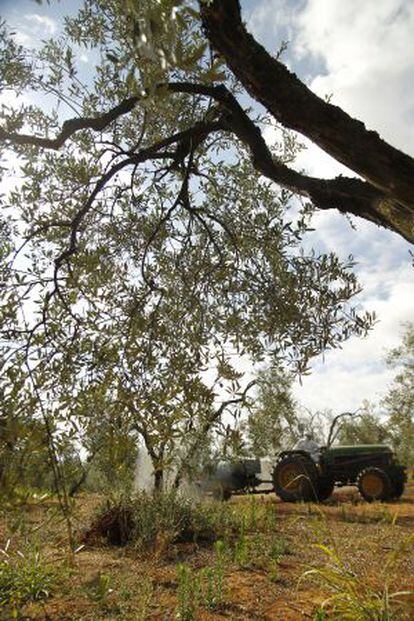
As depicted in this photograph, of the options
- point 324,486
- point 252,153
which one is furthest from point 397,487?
point 252,153

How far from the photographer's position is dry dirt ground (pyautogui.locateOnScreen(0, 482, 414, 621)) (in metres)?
4.46

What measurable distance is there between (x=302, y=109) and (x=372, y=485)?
13.1 meters

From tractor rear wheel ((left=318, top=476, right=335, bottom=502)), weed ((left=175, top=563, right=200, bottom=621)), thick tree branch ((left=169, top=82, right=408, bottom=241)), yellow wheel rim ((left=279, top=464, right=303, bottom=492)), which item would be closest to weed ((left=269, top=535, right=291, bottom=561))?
weed ((left=175, top=563, right=200, bottom=621))

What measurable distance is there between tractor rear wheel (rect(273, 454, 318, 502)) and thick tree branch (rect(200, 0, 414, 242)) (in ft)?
39.1

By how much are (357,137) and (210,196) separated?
12.1ft

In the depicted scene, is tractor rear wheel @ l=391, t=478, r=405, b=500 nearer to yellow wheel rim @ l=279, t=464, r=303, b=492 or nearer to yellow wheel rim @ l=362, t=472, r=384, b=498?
yellow wheel rim @ l=362, t=472, r=384, b=498

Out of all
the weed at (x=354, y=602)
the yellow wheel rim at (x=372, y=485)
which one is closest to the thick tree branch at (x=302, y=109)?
the weed at (x=354, y=602)

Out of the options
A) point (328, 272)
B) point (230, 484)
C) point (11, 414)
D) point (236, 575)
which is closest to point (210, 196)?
point (328, 272)

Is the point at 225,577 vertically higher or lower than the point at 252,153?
lower

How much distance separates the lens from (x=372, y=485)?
1455 cm

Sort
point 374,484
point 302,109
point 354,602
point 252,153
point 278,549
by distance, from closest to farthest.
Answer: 1. point 354,602
2. point 302,109
3. point 252,153
4. point 278,549
5. point 374,484

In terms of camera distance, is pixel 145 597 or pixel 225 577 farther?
pixel 225 577

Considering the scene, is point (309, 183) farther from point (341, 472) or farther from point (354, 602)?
point (341, 472)

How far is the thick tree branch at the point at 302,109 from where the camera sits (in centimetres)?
390
